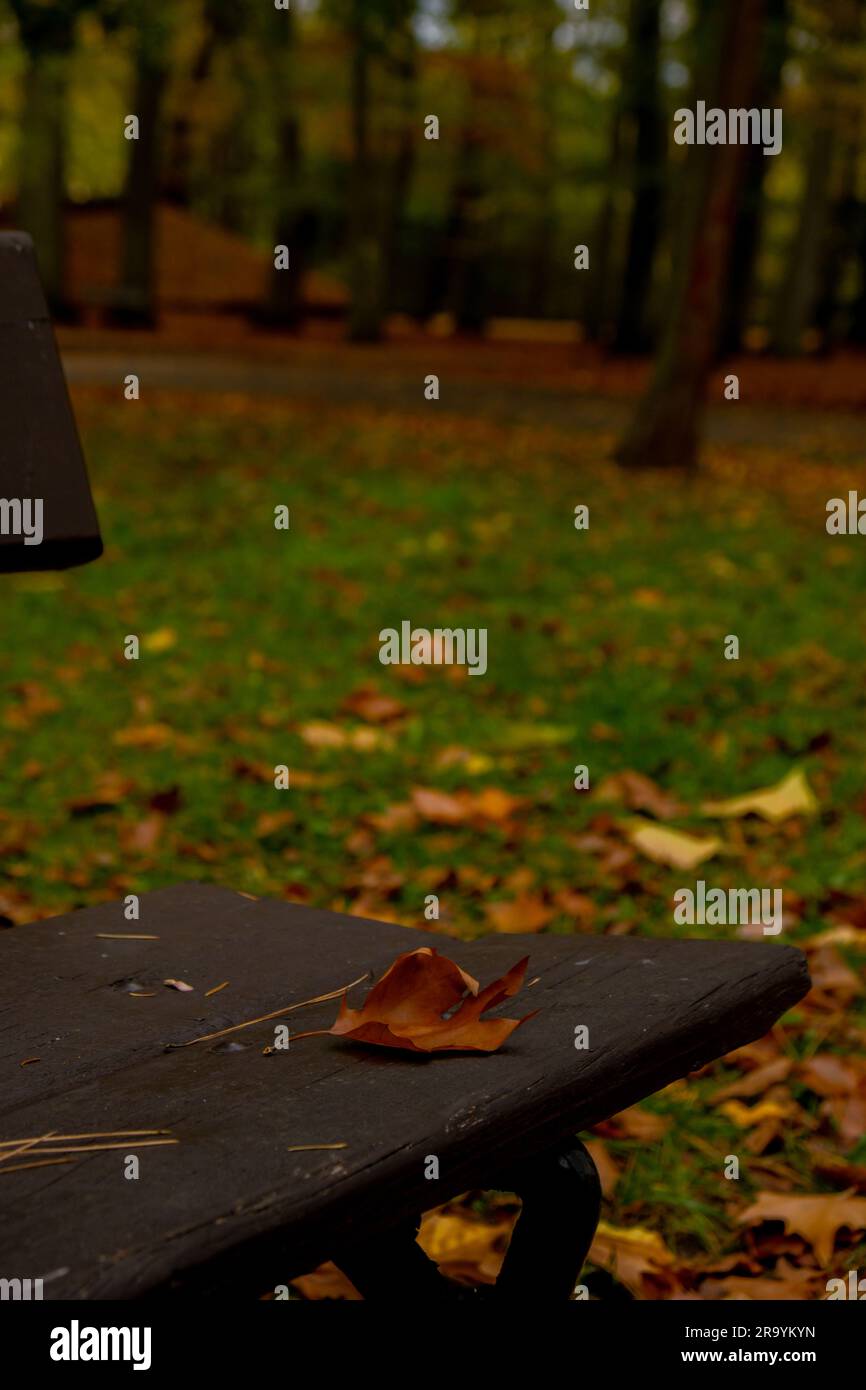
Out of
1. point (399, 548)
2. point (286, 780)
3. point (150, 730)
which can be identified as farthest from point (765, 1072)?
point (399, 548)

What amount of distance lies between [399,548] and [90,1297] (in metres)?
7.18

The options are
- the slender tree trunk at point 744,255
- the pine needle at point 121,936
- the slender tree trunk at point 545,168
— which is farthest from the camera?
the slender tree trunk at point 545,168

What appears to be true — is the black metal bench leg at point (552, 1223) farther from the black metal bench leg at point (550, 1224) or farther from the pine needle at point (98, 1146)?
the pine needle at point (98, 1146)

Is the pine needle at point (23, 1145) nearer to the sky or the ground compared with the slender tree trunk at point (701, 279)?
nearer to the ground

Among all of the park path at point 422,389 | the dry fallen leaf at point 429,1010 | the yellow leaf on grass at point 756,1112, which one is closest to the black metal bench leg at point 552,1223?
the dry fallen leaf at point 429,1010

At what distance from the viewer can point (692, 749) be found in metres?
5.09

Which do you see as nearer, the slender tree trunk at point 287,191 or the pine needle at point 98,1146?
the pine needle at point 98,1146

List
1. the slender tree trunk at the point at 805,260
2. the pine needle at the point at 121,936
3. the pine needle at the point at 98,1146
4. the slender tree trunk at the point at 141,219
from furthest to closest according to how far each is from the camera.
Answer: the slender tree trunk at the point at 805,260 → the slender tree trunk at the point at 141,219 → the pine needle at the point at 121,936 → the pine needle at the point at 98,1146

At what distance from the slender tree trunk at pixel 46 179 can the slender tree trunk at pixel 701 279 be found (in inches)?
515

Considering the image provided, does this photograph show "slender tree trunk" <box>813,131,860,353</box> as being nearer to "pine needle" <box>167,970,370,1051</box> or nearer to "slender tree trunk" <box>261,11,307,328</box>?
"slender tree trunk" <box>261,11,307,328</box>

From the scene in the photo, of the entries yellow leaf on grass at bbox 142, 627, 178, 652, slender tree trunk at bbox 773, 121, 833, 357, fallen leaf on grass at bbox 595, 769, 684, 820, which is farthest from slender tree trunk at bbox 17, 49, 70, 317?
fallen leaf on grass at bbox 595, 769, 684, 820

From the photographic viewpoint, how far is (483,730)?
5.31m

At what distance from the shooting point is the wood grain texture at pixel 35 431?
213cm

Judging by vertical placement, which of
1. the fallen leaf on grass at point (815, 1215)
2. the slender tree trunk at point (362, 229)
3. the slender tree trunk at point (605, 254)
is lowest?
the fallen leaf on grass at point (815, 1215)
